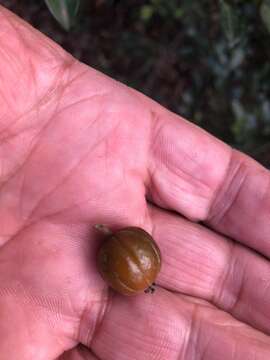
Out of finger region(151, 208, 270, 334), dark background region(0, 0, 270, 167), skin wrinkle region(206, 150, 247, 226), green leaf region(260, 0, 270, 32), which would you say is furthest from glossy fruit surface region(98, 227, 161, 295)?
green leaf region(260, 0, 270, 32)

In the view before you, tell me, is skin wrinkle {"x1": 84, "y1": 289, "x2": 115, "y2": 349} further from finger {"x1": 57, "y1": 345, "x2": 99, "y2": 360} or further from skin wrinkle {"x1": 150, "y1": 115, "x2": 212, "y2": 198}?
skin wrinkle {"x1": 150, "y1": 115, "x2": 212, "y2": 198}

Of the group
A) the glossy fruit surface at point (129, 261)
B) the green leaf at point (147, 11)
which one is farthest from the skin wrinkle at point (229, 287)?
the green leaf at point (147, 11)

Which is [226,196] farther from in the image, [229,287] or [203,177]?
[229,287]

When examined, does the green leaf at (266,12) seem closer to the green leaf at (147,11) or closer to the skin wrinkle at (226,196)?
the skin wrinkle at (226,196)

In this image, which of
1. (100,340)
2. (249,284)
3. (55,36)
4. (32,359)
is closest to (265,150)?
(249,284)

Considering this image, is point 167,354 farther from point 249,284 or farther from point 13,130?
point 13,130

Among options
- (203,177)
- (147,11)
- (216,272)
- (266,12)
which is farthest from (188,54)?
(216,272)
